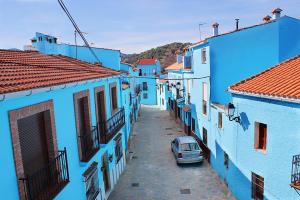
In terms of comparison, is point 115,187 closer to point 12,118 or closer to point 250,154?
point 250,154

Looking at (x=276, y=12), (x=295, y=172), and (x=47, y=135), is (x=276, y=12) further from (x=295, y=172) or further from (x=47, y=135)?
(x=47, y=135)

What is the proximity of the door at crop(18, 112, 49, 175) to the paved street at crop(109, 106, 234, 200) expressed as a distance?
723cm

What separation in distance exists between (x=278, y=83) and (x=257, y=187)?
172 inches

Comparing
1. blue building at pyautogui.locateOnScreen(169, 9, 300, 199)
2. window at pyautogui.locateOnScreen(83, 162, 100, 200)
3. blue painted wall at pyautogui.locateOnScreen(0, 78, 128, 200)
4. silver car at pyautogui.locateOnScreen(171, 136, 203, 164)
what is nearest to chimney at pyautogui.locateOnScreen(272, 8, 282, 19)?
blue building at pyautogui.locateOnScreen(169, 9, 300, 199)

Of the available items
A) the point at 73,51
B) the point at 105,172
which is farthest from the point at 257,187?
the point at 73,51

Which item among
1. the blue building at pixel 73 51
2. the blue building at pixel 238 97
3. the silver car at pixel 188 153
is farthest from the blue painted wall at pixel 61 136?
the blue building at pixel 73 51

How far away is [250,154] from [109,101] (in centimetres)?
733

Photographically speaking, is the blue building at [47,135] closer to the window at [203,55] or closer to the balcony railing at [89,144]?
the balcony railing at [89,144]

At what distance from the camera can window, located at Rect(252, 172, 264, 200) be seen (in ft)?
34.9

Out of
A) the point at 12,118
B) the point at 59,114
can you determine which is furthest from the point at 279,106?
the point at 12,118

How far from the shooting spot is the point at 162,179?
15.7 m

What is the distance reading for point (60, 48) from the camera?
18.8 metres

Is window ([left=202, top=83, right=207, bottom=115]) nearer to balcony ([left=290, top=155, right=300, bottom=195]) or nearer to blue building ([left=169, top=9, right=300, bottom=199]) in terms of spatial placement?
blue building ([left=169, top=9, right=300, bottom=199])

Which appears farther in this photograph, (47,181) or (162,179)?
(162,179)
